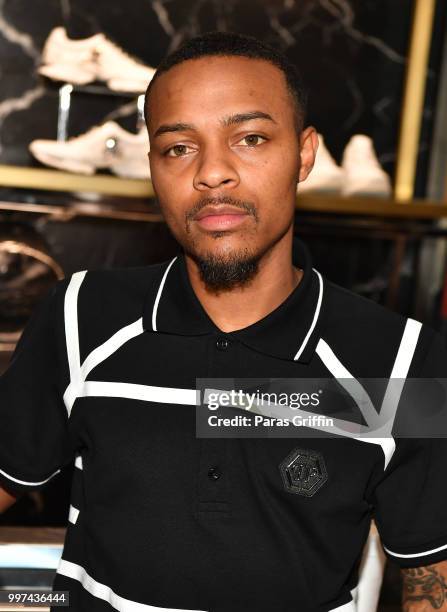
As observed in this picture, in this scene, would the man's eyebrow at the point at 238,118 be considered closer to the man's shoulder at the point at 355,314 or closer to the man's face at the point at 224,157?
the man's face at the point at 224,157

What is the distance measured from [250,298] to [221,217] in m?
Answer: 0.14

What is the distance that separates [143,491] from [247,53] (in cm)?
60

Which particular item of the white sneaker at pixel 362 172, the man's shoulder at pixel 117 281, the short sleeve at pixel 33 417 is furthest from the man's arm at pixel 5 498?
the white sneaker at pixel 362 172

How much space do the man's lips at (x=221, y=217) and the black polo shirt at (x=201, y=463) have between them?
13 cm

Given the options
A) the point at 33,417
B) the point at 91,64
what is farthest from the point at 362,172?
the point at 33,417

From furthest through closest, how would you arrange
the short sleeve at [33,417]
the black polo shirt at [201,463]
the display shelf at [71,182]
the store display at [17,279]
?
the store display at [17,279]
the display shelf at [71,182]
the short sleeve at [33,417]
the black polo shirt at [201,463]

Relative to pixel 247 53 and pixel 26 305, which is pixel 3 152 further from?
pixel 247 53

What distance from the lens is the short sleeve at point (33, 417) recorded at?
1.05 metres

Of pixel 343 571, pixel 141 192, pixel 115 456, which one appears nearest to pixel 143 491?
pixel 115 456

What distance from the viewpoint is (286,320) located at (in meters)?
1.05

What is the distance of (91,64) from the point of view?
6.64ft

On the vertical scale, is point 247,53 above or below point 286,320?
above

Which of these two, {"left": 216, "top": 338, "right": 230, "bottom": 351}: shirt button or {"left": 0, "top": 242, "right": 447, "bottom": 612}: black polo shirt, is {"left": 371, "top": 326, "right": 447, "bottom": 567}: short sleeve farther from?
{"left": 216, "top": 338, "right": 230, "bottom": 351}: shirt button

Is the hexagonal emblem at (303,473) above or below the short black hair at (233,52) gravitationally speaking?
below
